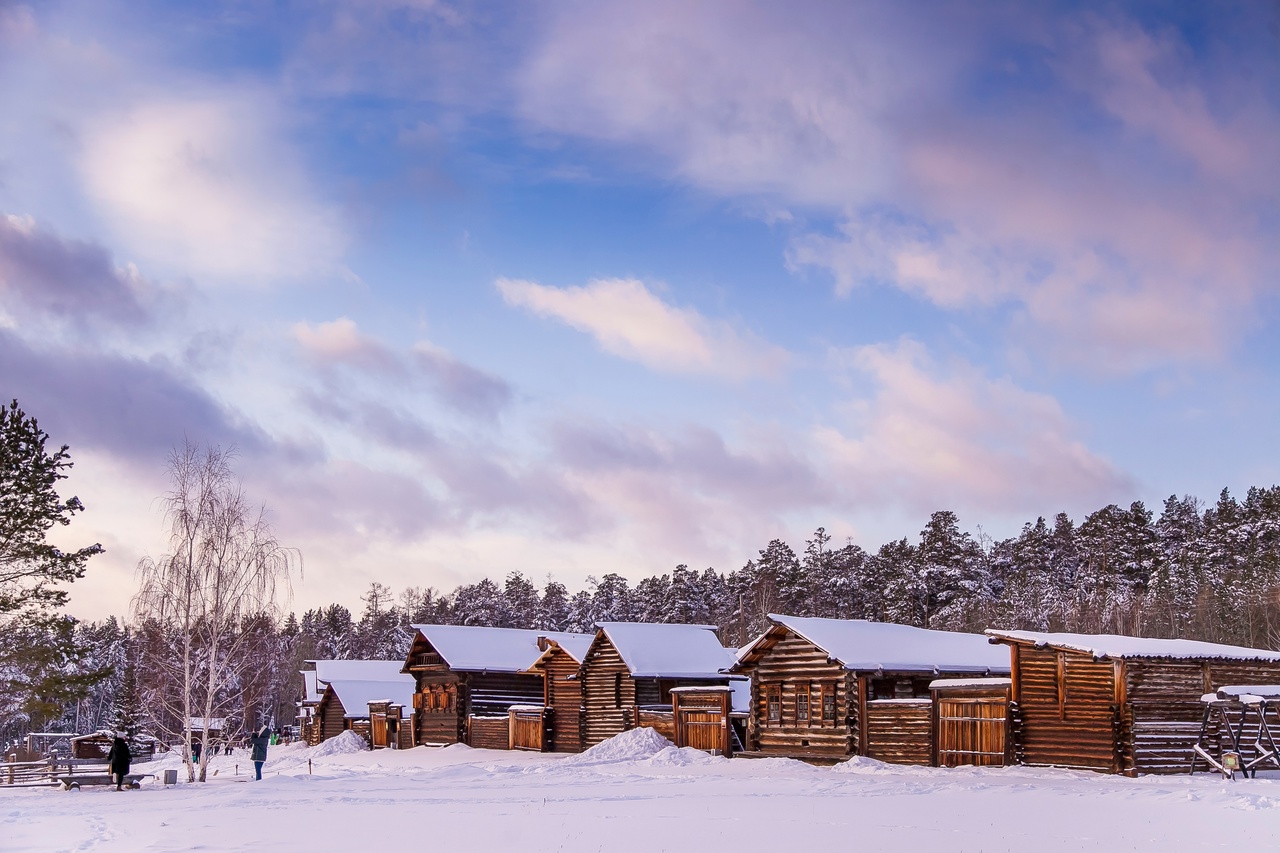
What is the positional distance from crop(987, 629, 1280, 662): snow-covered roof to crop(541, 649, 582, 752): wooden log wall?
23841 mm

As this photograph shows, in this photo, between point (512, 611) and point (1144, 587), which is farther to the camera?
point (512, 611)

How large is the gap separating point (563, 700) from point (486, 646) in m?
9.23

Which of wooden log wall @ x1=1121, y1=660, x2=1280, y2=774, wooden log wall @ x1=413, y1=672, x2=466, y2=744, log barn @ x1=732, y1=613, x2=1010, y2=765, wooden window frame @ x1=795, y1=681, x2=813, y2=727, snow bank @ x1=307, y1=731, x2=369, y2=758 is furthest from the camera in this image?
snow bank @ x1=307, y1=731, x2=369, y2=758

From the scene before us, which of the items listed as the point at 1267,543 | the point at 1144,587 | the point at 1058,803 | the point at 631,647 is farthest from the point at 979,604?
the point at 1058,803

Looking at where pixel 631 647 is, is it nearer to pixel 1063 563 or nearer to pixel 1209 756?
pixel 1209 756

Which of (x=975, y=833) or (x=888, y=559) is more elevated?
(x=888, y=559)

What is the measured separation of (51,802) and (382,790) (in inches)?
336

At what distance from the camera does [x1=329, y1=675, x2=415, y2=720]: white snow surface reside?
7244cm

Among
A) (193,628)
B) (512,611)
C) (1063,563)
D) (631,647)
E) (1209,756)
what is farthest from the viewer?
(512,611)

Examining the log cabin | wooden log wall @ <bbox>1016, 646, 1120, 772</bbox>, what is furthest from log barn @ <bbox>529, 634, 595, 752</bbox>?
wooden log wall @ <bbox>1016, 646, 1120, 772</bbox>

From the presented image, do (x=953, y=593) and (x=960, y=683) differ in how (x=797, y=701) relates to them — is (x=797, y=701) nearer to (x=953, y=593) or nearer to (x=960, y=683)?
(x=960, y=683)

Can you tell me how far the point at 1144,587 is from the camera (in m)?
97.0

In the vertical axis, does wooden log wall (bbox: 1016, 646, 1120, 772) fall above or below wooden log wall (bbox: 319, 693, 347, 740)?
above

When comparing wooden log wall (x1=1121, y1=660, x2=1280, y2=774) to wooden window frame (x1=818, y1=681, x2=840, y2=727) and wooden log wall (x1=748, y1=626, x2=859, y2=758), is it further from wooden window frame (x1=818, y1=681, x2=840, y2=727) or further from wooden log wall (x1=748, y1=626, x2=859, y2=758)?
wooden window frame (x1=818, y1=681, x2=840, y2=727)
